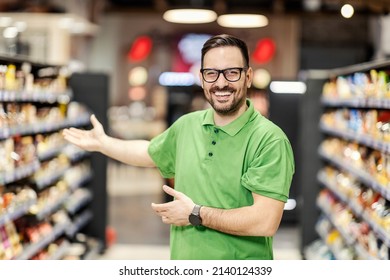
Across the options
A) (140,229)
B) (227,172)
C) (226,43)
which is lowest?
(140,229)

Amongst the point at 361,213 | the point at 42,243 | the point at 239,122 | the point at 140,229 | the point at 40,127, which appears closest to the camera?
the point at 239,122

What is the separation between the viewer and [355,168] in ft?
20.5

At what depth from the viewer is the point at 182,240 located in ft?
9.53

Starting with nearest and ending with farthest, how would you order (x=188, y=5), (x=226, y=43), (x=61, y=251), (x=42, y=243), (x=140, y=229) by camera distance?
(x=226, y=43)
(x=42, y=243)
(x=61, y=251)
(x=140, y=229)
(x=188, y=5)

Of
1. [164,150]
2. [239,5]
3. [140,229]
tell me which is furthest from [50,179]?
[239,5]

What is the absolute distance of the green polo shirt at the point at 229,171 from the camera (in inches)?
106

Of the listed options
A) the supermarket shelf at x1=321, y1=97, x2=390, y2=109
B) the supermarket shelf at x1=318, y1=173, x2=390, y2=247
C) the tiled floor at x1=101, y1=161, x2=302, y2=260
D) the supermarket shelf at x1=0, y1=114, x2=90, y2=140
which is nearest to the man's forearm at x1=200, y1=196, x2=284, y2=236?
the supermarket shelf at x1=318, y1=173, x2=390, y2=247

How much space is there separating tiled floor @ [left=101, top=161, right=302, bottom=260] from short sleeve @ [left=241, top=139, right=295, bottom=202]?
4635mm

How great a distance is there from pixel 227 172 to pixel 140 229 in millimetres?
7376

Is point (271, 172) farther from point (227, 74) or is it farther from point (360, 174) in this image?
point (360, 174)

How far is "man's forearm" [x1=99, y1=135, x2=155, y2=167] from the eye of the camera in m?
3.12

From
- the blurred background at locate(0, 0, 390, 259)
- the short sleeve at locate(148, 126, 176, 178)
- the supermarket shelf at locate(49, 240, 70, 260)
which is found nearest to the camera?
the short sleeve at locate(148, 126, 176, 178)

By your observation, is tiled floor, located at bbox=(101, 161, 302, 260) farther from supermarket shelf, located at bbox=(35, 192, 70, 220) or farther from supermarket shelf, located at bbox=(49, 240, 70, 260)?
supermarket shelf, located at bbox=(35, 192, 70, 220)

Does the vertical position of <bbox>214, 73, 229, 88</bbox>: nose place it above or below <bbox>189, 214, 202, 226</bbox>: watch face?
above
